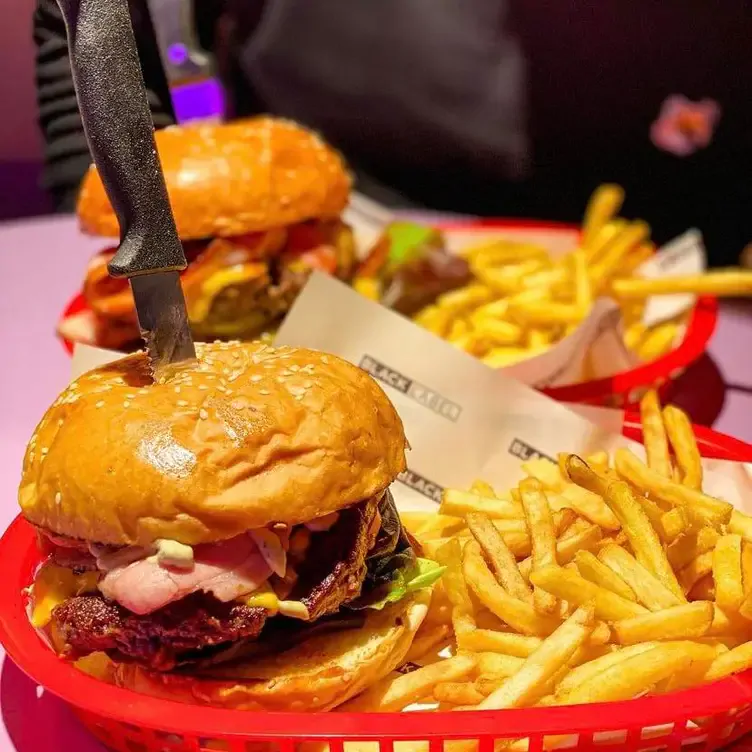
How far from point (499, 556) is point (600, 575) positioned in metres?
0.19

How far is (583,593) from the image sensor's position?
1.51 metres

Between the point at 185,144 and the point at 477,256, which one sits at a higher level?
the point at 185,144

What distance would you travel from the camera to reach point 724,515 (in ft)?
5.51

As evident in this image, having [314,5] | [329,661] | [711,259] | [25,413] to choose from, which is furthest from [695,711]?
[314,5]

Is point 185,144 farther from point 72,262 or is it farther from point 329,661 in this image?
point 329,661

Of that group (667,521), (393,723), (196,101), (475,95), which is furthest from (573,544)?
(475,95)

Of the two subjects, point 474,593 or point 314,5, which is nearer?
point 474,593

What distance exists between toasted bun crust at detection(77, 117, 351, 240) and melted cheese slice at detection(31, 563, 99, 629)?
4.26ft

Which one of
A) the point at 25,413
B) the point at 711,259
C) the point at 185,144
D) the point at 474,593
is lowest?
the point at 711,259

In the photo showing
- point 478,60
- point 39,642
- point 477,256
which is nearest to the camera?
point 39,642

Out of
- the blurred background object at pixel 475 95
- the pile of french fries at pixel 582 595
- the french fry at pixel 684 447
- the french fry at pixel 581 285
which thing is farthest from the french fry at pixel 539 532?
the blurred background object at pixel 475 95

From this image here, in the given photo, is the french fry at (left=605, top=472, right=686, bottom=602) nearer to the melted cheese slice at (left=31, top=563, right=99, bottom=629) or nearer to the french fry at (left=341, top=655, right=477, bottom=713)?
the french fry at (left=341, top=655, right=477, bottom=713)

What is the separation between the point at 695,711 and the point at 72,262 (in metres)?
3.20

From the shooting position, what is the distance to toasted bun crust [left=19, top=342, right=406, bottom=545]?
1394mm
